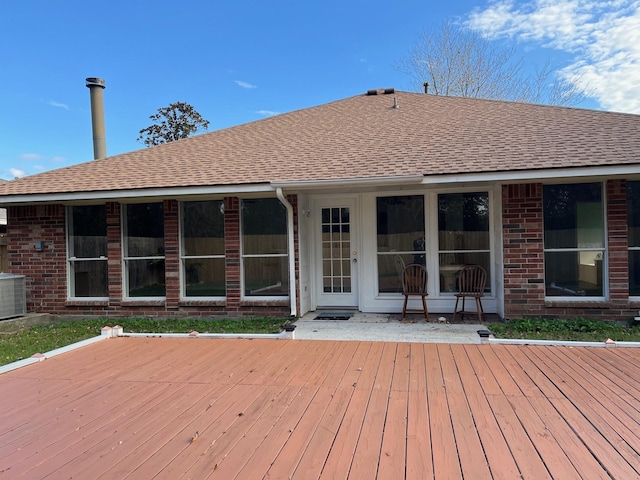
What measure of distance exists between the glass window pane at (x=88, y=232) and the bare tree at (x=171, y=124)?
19793mm

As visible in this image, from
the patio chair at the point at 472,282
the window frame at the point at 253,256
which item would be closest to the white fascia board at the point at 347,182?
the window frame at the point at 253,256

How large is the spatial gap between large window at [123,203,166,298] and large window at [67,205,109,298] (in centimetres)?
50

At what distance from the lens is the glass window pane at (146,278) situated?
26.4ft

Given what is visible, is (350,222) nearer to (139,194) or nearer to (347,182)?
(347,182)

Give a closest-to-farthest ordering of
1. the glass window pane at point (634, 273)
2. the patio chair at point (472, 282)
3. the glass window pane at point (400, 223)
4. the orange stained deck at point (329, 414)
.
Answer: the orange stained deck at point (329, 414) → the glass window pane at point (634, 273) → the patio chair at point (472, 282) → the glass window pane at point (400, 223)

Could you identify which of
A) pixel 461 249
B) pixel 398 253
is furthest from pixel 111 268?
pixel 461 249

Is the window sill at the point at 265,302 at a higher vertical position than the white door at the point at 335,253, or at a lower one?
lower

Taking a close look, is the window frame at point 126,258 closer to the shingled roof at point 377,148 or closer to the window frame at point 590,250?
the shingled roof at point 377,148

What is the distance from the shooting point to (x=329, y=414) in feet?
10.9

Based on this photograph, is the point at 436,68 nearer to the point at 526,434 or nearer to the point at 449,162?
the point at 449,162

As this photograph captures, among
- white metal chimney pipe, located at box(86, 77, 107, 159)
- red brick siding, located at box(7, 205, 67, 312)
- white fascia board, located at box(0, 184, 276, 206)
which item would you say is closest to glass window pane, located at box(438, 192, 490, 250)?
white fascia board, located at box(0, 184, 276, 206)

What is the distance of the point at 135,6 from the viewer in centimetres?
1280

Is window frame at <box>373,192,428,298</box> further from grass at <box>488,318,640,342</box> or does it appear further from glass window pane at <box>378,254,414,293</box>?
grass at <box>488,318,640,342</box>

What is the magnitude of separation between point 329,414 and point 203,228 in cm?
535
